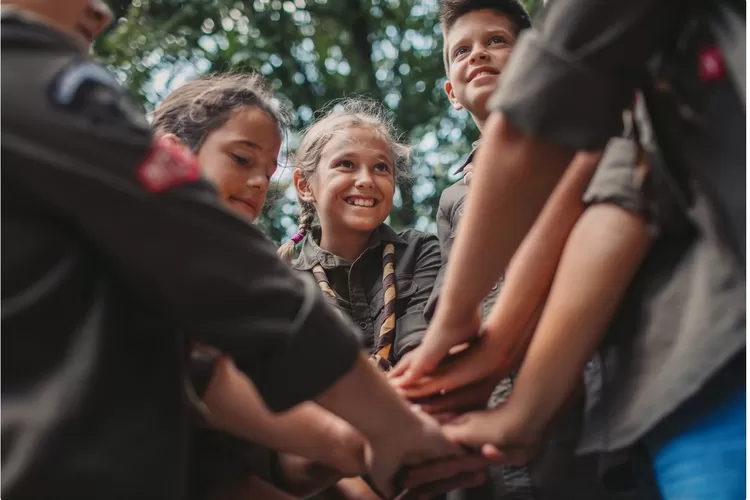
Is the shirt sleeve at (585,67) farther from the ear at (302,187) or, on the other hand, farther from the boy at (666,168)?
the ear at (302,187)

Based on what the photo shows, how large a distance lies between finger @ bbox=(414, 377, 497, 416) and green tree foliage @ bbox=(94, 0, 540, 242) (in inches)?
161

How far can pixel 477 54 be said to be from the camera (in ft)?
6.62

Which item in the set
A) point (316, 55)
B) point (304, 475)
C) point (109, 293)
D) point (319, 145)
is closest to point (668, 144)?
point (109, 293)

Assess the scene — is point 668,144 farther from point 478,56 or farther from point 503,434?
point 478,56

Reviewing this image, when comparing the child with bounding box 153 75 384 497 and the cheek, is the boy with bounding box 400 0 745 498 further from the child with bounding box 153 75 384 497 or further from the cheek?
the cheek

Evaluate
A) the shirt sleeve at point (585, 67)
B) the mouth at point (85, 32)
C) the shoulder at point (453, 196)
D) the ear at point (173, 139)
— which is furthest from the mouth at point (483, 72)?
the mouth at point (85, 32)

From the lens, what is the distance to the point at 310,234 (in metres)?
2.27

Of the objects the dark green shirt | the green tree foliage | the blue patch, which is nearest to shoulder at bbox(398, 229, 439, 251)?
the dark green shirt

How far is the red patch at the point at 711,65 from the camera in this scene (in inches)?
32.5

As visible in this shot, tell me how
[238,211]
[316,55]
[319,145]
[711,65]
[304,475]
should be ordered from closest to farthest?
[711,65] → [304,475] → [238,211] → [319,145] → [316,55]

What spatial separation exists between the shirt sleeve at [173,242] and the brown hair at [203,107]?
2.84 ft

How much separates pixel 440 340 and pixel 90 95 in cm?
61

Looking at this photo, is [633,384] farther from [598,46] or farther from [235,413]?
[235,413]

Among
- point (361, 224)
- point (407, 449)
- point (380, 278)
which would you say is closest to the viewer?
point (407, 449)
